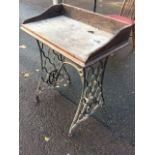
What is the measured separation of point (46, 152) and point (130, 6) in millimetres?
2482

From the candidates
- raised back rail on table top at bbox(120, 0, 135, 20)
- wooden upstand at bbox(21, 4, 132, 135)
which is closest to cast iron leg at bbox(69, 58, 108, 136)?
wooden upstand at bbox(21, 4, 132, 135)

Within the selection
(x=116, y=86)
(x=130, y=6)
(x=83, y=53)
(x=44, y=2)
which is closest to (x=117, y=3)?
(x=44, y=2)

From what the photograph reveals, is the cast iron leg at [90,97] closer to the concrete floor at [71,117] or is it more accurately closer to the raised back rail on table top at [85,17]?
the concrete floor at [71,117]

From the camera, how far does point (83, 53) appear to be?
169 centimetres

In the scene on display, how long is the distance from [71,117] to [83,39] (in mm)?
866

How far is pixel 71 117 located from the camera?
7.96 feet

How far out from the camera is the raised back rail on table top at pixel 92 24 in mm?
1689

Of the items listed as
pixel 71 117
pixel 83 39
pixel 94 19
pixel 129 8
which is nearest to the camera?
pixel 83 39

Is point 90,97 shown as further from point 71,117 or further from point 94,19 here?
point 94,19

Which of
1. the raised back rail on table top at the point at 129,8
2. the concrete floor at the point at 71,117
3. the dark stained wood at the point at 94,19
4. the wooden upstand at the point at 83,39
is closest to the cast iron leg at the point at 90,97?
the wooden upstand at the point at 83,39

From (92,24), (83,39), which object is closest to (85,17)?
(92,24)

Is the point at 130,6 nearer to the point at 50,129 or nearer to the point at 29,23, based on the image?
the point at 29,23
